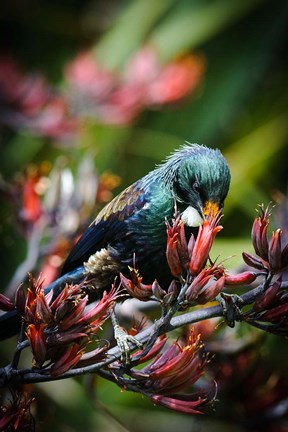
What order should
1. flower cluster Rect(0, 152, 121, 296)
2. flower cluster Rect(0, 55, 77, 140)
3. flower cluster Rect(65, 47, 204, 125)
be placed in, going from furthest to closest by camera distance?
flower cluster Rect(65, 47, 204, 125), flower cluster Rect(0, 55, 77, 140), flower cluster Rect(0, 152, 121, 296)

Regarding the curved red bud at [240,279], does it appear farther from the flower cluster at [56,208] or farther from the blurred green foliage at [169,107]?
the blurred green foliage at [169,107]

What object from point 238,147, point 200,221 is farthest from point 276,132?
point 200,221

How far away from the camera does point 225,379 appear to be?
6.77 feet

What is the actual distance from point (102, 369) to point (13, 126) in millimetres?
1535

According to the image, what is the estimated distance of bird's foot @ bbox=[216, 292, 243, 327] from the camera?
1.40 m

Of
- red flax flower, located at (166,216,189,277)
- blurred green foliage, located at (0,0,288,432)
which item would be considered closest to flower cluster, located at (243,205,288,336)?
red flax flower, located at (166,216,189,277)

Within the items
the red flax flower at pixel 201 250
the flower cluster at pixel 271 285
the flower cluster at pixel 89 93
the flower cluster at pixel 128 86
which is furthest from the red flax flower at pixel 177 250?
the flower cluster at pixel 128 86

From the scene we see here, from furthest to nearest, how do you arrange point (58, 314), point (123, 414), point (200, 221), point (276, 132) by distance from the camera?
point (276, 132), point (123, 414), point (200, 221), point (58, 314)

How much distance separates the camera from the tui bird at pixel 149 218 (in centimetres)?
156

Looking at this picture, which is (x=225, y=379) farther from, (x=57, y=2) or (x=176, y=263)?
(x=57, y=2)

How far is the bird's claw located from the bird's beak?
10.1 inches

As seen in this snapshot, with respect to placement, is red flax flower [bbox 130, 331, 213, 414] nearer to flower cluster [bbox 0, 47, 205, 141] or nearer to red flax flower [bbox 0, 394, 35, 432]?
red flax flower [bbox 0, 394, 35, 432]

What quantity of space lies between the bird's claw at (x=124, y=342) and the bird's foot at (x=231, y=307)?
0.51 feet

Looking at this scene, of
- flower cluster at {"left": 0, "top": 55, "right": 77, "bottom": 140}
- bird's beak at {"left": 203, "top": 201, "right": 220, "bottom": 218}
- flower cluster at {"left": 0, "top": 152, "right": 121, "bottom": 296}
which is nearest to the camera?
bird's beak at {"left": 203, "top": 201, "right": 220, "bottom": 218}
